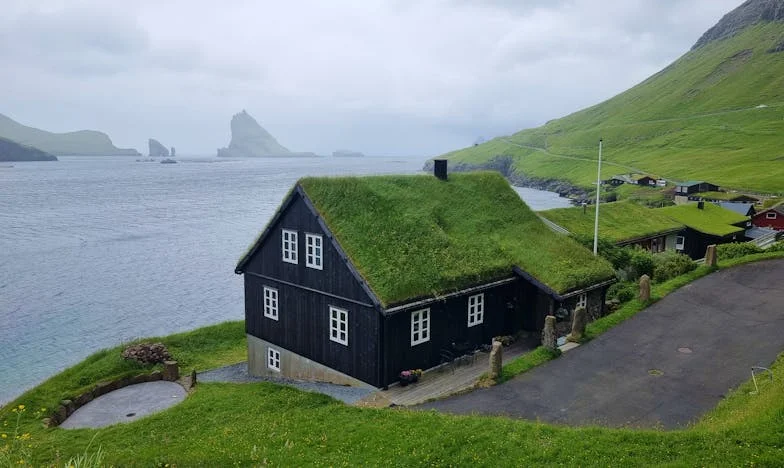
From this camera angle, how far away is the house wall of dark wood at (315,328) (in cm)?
2375

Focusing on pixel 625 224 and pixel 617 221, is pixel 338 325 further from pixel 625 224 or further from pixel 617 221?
pixel 625 224

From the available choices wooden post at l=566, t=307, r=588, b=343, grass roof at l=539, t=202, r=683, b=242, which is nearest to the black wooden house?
wooden post at l=566, t=307, r=588, b=343

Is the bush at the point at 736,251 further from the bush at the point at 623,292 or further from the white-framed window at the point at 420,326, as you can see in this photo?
the white-framed window at the point at 420,326

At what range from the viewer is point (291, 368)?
94.8 feet

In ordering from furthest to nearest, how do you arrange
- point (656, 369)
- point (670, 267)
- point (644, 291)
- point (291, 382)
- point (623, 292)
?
point (670, 267) < point (623, 292) < point (644, 291) < point (291, 382) < point (656, 369)

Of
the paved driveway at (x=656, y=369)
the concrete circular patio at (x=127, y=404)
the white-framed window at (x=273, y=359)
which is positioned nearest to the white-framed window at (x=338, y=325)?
the white-framed window at (x=273, y=359)

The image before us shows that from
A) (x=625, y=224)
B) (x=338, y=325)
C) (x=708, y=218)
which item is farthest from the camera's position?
(x=708, y=218)

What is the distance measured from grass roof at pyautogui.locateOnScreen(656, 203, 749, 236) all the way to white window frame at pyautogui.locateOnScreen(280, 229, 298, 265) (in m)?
40.2

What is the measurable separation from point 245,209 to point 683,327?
4321 inches

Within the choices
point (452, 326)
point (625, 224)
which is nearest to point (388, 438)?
point (452, 326)

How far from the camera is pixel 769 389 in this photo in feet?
58.0

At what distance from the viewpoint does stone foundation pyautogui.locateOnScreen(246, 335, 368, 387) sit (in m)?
25.8

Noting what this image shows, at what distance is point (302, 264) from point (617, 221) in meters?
32.9

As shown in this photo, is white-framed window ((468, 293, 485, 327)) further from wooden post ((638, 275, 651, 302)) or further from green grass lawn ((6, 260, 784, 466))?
wooden post ((638, 275, 651, 302))
